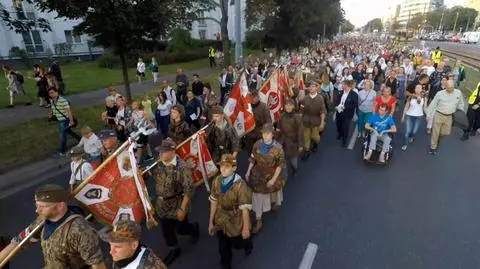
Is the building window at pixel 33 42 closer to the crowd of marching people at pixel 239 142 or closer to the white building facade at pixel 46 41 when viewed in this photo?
the white building facade at pixel 46 41

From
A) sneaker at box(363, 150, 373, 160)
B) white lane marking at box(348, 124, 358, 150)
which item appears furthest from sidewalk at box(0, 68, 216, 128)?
sneaker at box(363, 150, 373, 160)

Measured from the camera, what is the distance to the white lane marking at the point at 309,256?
4.42 m

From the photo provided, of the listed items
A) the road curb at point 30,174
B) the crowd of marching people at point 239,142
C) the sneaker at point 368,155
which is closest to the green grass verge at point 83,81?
the road curb at point 30,174

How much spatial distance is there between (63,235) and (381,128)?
6502 millimetres

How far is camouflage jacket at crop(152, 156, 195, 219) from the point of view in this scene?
395cm

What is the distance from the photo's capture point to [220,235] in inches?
158

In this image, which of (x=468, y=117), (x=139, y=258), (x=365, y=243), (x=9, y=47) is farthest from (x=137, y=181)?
(x=9, y=47)

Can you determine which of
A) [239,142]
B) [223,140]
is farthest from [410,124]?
[223,140]

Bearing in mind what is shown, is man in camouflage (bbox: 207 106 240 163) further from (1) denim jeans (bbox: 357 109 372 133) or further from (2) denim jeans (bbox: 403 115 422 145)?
(2) denim jeans (bbox: 403 115 422 145)

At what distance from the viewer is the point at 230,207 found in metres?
3.82

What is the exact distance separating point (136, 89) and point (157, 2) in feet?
27.8

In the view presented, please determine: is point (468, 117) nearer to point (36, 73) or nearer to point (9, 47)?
point (36, 73)

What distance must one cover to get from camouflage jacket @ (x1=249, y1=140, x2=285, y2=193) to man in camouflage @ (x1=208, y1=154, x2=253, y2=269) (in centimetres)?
105

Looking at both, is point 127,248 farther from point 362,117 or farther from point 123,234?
point 362,117
